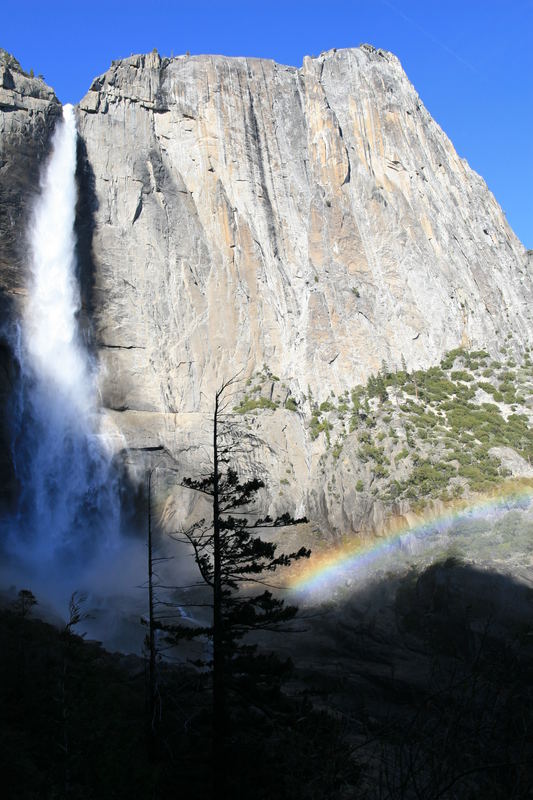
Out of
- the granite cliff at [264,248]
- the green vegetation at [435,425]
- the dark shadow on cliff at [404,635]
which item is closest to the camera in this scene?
the dark shadow on cliff at [404,635]

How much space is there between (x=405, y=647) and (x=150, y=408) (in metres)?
24.7

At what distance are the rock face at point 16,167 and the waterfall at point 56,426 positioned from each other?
90cm

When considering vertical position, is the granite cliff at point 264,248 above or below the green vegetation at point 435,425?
above

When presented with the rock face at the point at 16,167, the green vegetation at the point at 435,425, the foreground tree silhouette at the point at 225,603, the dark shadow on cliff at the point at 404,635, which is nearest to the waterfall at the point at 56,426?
the rock face at the point at 16,167

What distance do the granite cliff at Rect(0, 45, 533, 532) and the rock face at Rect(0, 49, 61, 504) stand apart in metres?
0.20

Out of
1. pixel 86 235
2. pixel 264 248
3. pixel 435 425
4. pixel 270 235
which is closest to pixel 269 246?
pixel 264 248

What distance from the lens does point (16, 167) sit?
158 feet

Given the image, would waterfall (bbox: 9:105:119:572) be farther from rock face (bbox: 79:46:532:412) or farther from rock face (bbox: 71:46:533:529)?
rock face (bbox: 79:46:532:412)

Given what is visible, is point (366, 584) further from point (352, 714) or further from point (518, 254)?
point (518, 254)

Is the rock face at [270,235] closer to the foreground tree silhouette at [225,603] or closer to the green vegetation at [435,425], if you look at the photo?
the green vegetation at [435,425]

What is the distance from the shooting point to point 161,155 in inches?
2156

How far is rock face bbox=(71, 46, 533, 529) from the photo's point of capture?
49.8 metres

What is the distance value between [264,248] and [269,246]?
18.8 inches

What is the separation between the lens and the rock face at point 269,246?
49781 mm
